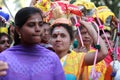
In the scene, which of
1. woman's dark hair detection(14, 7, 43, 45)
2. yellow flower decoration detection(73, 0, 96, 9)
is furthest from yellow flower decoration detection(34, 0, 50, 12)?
woman's dark hair detection(14, 7, 43, 45)

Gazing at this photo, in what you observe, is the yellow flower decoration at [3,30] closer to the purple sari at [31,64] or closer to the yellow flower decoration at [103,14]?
the yellow flower decoration at [103,14]

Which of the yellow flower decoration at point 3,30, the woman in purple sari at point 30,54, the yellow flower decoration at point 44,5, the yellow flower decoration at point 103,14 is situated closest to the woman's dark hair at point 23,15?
the woman in purple sari at point 30,54

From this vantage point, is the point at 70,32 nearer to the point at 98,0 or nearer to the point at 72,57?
the point at 72,57

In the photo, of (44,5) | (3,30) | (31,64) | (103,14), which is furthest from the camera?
(103,14)

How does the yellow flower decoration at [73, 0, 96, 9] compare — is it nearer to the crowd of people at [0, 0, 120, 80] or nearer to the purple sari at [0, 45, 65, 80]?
the crowd of people at [0, 0, 120, 80]

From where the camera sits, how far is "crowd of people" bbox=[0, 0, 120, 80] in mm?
3730

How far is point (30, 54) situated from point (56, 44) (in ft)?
3.64

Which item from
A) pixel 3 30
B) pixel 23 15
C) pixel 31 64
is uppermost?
pixel 23 15

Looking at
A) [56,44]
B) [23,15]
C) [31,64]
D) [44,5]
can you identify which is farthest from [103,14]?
[31,64]

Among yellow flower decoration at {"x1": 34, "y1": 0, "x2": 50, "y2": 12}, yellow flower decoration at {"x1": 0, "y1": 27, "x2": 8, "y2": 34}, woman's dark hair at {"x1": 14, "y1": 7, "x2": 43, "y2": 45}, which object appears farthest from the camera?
yellow flower decoration at {"x1": 0, "y1": 27, "x2": 8, "y2": 34}

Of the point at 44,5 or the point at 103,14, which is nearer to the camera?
the point at 44,5

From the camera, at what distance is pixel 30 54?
12.4ft

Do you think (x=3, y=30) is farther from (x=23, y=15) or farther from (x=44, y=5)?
(x=23, y=15)

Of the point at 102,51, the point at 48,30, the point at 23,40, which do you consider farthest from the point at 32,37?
the point at 48,30
